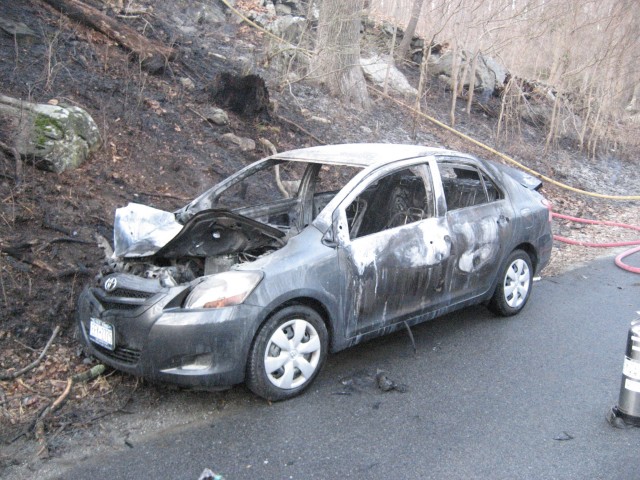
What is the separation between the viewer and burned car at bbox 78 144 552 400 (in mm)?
4258

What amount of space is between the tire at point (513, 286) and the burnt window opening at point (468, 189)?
23.8 inches

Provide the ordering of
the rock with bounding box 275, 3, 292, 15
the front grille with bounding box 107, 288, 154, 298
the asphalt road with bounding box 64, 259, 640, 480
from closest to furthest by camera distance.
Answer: the asphalt road with bounding box 64, 259, 640, 480 < the front grille with bounding box 107, 288, 154, 298 < the rock with bounding box 275, 3, 292, 15

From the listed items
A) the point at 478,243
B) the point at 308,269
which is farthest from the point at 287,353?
the point at 478,243

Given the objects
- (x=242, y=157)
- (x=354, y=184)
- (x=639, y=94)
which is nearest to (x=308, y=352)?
(x=354, y=184)

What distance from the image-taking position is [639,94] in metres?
21.1

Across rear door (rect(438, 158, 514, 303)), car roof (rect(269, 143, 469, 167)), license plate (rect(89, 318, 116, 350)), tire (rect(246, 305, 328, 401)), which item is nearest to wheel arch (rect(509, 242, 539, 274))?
rear door (rect(438, 158, 514, 303))

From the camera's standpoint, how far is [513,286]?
6246 millimetres

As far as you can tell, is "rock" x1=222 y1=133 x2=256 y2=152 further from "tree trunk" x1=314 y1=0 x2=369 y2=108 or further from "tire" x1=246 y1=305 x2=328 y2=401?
"tire" x1=246 y1=305 x2=328 y2=401

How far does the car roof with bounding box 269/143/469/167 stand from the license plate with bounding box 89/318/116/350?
2109mm

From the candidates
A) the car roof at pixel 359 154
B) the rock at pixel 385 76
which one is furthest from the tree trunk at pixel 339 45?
the car roof at pixel 359 154

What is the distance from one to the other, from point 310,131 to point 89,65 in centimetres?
355

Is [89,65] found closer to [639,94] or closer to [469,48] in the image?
[469,48]

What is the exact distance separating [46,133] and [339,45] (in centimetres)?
616

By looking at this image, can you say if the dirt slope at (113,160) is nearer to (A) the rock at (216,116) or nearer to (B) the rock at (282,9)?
(A) the rock at (216,116)
